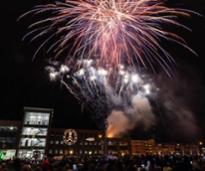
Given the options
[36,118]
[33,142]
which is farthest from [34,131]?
[36,118]

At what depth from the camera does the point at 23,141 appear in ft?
157

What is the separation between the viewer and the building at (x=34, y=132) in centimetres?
4694

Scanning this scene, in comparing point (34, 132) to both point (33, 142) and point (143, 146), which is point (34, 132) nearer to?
point (33, 142)

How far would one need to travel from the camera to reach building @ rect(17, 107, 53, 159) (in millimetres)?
46938

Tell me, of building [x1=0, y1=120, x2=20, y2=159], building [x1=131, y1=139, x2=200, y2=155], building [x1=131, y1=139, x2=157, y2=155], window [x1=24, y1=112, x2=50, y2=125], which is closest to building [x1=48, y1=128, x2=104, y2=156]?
window [x1=24, y1=112, x2=50, y2=125]

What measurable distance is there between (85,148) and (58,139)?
832 cm

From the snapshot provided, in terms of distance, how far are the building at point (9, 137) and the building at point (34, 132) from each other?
145 cm

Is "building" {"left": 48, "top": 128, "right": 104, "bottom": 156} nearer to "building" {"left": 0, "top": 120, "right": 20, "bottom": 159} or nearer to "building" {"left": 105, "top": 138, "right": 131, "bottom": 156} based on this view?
"building" {"left": 105, "top": 138, "right": 131, "bottom": 156}

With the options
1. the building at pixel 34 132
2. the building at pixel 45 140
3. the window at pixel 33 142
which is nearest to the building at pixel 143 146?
the building at pixel 45 140

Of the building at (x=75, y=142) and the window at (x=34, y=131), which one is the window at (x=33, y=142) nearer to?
the window at (x=34, y=131)

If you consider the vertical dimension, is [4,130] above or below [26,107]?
below

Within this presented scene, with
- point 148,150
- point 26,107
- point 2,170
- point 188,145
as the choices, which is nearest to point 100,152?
point 26,107

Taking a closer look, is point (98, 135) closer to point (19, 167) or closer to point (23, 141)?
point (23, 141)

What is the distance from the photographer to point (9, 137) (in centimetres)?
4869
